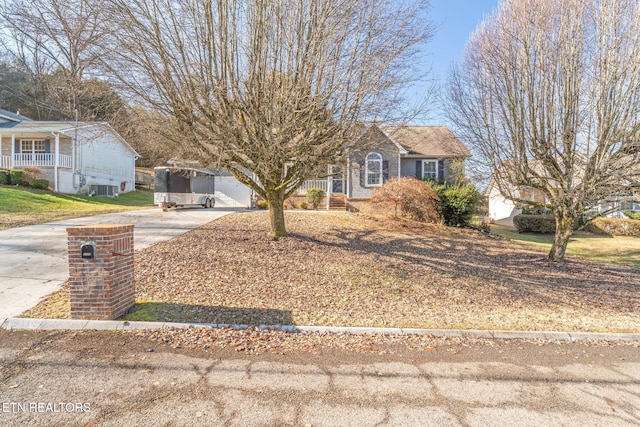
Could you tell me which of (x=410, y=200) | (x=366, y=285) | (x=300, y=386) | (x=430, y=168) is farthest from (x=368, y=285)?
(x=430, y=168)

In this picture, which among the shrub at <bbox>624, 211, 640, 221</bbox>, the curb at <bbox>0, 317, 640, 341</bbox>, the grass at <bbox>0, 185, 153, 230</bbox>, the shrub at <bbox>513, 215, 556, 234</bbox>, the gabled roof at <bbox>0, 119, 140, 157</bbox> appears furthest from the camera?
the gabled roof at <bbox>0, 119, 140, 157</bbox>

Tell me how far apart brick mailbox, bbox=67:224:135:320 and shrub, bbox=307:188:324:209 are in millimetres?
15244

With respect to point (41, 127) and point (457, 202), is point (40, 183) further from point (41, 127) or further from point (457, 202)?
point (457, 202)

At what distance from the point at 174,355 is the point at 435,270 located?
623cm

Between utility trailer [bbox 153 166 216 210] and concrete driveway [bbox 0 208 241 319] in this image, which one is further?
utility trailer [bbox 153 166 216 210]

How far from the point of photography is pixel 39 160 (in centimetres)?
2195

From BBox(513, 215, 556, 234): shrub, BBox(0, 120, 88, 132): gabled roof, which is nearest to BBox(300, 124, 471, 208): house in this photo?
BBox(513, 215, 556, 234): shrub

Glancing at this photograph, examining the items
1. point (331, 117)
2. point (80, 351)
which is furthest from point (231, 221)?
point (80, 351)

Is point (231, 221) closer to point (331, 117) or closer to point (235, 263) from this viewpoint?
point (235, 263)

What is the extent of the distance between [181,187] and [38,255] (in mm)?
11116

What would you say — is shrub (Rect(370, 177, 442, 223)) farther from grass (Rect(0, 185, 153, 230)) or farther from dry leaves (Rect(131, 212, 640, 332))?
grass (Rect(0, 185, 153, 230))

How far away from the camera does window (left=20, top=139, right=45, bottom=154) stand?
23.0m

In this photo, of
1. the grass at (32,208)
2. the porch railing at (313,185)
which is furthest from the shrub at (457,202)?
the grass at (32,208)

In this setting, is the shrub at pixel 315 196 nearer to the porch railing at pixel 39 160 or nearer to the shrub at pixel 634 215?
the porch railing at pixel 39 160
